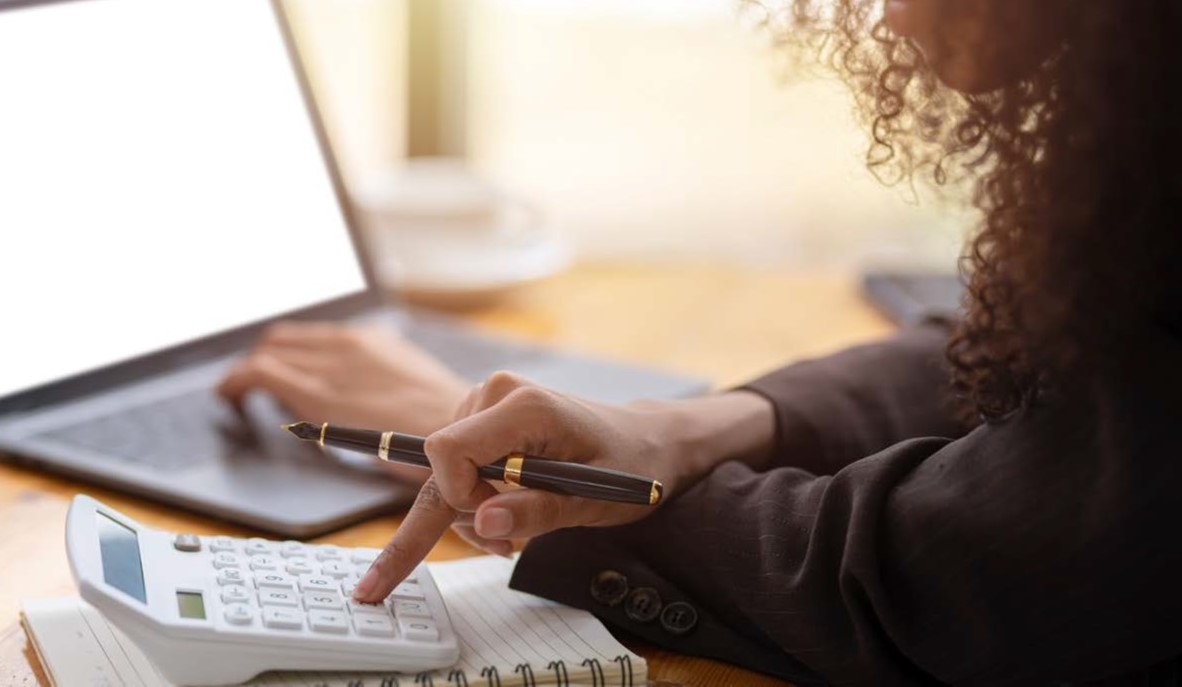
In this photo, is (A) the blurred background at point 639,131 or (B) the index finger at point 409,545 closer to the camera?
(B) the index finger at point 409,545

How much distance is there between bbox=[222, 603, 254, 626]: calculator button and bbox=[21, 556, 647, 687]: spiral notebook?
0.09 feet

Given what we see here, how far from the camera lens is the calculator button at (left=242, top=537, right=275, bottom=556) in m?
0.70

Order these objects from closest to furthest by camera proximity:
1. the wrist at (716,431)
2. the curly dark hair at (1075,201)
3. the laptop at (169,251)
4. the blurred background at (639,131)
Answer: the curly dark hair at (1075,201) < the wrist at (716,431) < the laptop at (169,251) < the blurred background at (639,131)

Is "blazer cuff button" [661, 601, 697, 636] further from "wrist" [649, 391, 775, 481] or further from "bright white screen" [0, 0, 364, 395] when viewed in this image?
"bright white screen" [0, 0, 364, 395]

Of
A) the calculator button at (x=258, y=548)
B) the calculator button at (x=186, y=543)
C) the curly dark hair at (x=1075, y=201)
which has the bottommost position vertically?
the calculator button at (x=258, y=548)

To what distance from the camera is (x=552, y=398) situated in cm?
72

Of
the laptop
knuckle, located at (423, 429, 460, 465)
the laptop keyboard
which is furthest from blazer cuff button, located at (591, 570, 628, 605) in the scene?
the laptop keyboard

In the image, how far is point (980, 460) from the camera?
635mm

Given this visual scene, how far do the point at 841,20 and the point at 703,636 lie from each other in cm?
32

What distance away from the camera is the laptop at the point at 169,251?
3.10 ft

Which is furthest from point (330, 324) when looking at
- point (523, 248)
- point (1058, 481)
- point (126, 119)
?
point (1058, 481)

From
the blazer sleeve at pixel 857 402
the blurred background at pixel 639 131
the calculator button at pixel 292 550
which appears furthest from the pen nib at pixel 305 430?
the blurred background at pixel 639 131

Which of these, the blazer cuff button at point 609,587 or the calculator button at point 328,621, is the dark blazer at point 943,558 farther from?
the calculator button at point 328,621

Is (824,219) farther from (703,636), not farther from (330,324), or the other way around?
(703,636)
